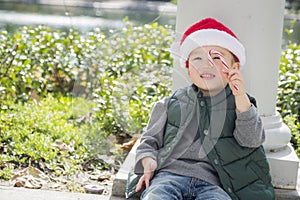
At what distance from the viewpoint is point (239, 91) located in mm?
2766

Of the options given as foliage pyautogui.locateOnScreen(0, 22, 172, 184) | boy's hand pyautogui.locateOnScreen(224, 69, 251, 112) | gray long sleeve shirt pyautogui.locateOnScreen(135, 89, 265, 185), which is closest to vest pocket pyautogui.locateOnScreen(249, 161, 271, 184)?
gray long sleeve shirt pyautogui.locateOnScreen(135, 89, 265, 185)

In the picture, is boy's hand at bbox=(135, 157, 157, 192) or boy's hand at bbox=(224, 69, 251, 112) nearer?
boy's hand at bbox=(224, 69, 251, 112)

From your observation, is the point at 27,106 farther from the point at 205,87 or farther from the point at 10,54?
the point at 205,87

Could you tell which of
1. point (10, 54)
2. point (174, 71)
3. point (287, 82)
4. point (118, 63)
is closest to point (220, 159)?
point (174, 71)

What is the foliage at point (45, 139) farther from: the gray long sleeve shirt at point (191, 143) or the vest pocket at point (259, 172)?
the vest pocket at point (259, 172)

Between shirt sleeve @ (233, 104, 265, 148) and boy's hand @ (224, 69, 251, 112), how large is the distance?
0.09ft

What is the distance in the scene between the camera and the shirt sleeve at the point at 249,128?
2.78m

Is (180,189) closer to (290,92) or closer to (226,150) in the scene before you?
(226,150)

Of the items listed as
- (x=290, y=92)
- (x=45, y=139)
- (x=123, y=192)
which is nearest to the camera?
(x=123, y=192)

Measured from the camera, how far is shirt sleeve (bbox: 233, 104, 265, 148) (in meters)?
2.78

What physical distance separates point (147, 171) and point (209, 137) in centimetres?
32

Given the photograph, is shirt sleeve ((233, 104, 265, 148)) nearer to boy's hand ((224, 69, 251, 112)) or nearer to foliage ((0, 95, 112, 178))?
boy's hand ((224, 69, 251, 112))

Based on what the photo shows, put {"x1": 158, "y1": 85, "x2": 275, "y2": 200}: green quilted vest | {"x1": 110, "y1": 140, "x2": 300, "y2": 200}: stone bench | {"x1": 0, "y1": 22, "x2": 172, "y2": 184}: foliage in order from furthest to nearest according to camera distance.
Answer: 1. {"x1": 0, "y1": 22, "x2": 172, "y2": 184}: foliage
2. {"x1": 110, "y1": 140, "x2": 300, "y2": 200}: stone bench
3. {"x1": 158, "y1": 85, "x2": 275, "y2": 200}: green quilted vest

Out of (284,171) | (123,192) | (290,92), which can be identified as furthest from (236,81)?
(290,92)
